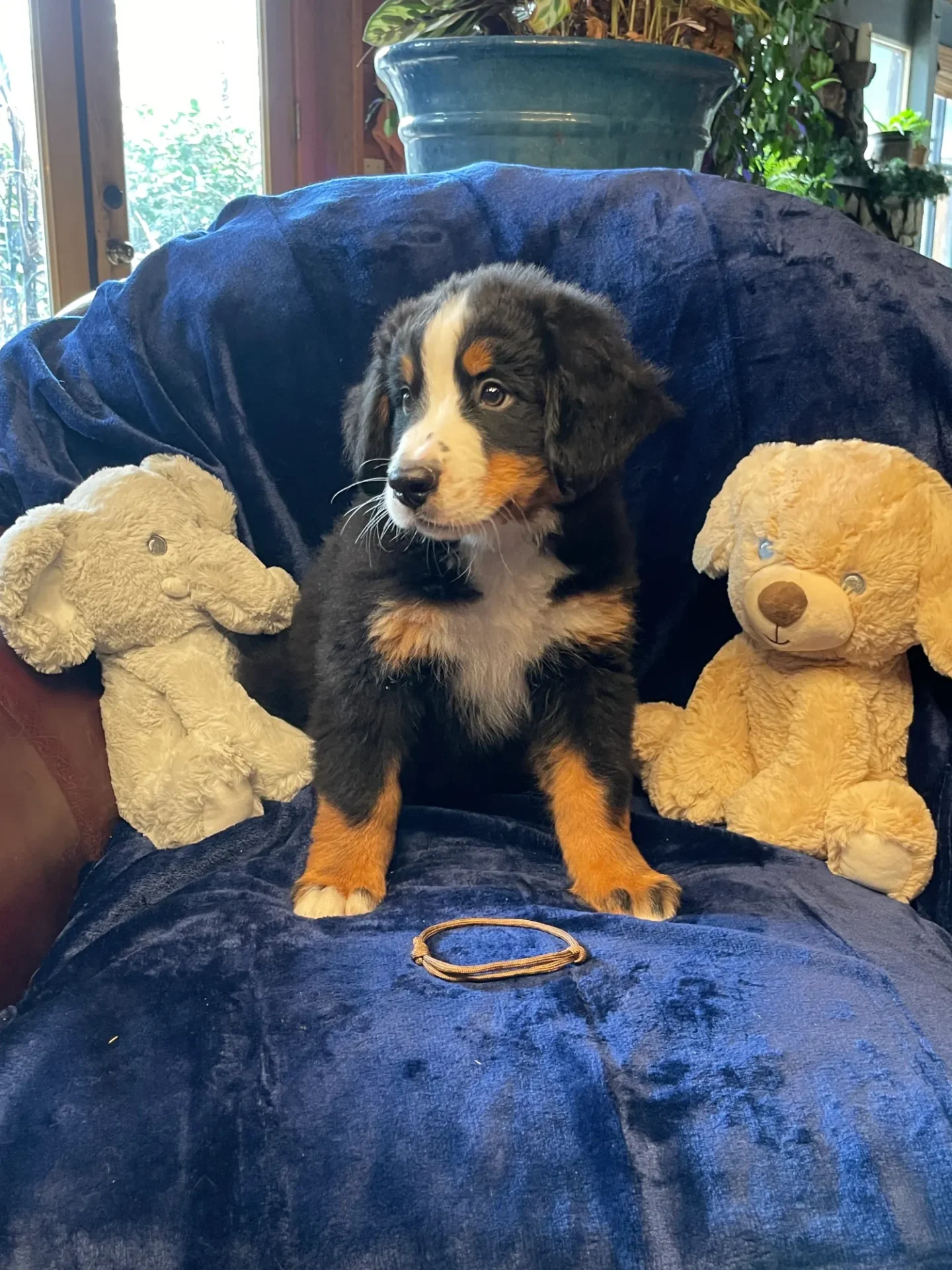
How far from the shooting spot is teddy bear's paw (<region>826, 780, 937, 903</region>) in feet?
5.49

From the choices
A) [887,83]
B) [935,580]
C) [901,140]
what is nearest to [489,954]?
[935,580]

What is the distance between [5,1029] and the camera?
1.35 m

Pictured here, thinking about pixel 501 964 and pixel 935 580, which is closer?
pixel 501 964

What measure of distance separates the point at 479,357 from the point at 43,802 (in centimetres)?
96

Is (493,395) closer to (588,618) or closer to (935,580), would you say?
(588,618)

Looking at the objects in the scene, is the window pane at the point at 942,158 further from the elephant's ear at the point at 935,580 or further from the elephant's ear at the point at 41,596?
the elephant's ear at the point at 41,596

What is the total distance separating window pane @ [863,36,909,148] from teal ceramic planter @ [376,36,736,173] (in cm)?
607

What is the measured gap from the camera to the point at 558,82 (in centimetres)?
237

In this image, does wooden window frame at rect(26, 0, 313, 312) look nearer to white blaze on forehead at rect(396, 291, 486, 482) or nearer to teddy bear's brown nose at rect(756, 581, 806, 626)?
white blaze on forehead at rect(396, 291, 486, 482)

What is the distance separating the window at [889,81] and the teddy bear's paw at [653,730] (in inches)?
278

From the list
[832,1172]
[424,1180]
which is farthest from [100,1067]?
[832,1172]

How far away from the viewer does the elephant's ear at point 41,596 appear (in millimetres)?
1654

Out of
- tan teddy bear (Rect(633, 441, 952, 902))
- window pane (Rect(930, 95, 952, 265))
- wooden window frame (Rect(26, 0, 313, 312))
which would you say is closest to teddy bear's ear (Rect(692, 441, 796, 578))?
tan teddy bear (Rect(633, 441, 952, 902))

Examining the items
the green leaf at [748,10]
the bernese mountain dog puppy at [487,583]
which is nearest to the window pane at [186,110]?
the green leaf at [748,10]
